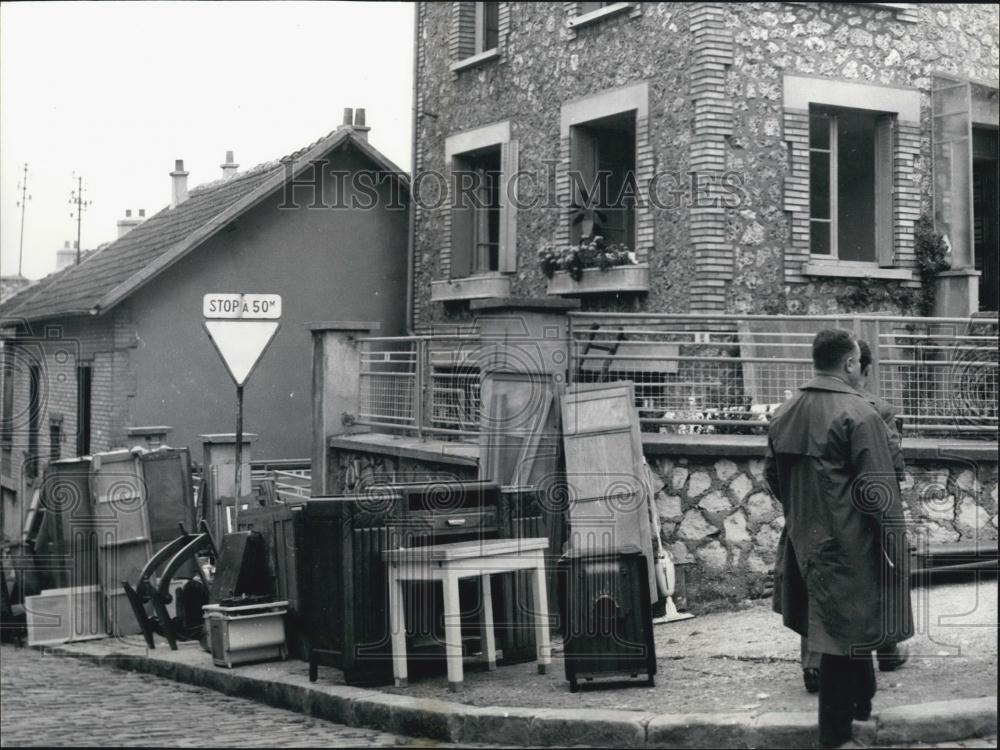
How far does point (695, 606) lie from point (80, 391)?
50.0 ft

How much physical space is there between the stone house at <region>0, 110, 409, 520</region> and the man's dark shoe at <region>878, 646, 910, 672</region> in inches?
565

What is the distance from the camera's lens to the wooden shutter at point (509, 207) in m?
17.2

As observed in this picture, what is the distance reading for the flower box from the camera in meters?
14.8

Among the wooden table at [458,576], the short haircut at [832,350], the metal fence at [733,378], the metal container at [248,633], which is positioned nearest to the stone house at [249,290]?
the metal fence at [733,378]

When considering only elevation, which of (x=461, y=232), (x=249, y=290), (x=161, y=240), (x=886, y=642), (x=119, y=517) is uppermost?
(x=161, y=240)

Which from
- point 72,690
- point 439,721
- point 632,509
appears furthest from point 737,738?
point 72,690

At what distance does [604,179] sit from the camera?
16.1 meters

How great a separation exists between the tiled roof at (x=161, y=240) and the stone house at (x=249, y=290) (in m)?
0.04

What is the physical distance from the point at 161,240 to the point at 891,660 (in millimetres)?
17238

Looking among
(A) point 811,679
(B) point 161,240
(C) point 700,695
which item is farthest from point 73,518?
(B) point 161,240

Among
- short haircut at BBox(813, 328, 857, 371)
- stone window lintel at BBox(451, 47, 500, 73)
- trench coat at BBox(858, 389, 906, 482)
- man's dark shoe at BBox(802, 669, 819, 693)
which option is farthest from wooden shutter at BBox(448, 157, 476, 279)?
short haircut at BBox(813, 328, 857, 371)

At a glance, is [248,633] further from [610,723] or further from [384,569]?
[610,723]

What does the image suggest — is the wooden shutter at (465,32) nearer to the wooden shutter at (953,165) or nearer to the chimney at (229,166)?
the wooden shutter at (953,165)

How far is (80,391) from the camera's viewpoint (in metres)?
22.5
